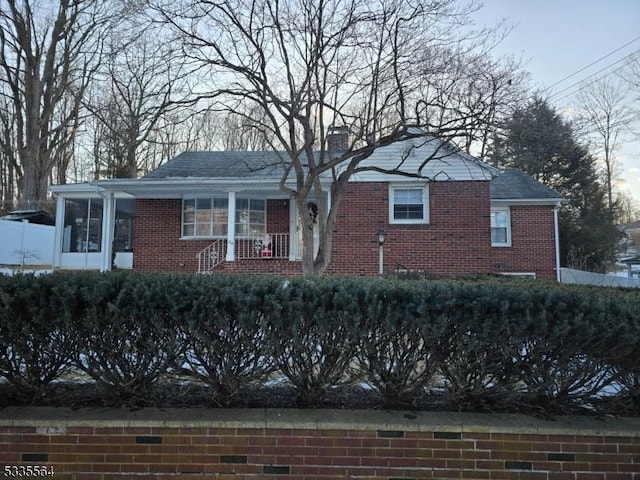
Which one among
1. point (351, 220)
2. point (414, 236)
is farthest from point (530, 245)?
point (351, 220)

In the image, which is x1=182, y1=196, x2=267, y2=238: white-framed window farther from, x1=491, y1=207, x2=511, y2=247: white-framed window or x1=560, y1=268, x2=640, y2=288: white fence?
x1=560, y1=268, x2=640, y2=288: white fence

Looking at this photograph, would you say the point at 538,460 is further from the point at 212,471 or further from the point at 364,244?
the point at 364,244

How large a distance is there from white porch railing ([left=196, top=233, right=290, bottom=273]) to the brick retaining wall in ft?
32.7

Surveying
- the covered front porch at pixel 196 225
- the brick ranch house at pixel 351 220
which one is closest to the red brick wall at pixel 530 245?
the brick ranch house at pixel 351 220

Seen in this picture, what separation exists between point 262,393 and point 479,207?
440 inches

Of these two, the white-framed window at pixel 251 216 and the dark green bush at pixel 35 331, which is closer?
the dark green bush at pixel 35 331

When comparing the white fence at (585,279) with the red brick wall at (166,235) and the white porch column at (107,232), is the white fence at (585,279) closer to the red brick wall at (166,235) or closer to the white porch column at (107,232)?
the red brick wall at (166,235)

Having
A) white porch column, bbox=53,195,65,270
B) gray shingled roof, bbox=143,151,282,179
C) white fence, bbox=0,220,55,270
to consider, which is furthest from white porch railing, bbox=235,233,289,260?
white fence, bbox=0,220,55,270

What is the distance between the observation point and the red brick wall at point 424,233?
40.8 ft

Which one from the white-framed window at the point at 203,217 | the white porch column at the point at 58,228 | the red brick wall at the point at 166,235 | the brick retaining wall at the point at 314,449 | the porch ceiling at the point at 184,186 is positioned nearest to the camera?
the brick retaining wall at the point at 314,449

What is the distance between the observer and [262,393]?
9.75 feet

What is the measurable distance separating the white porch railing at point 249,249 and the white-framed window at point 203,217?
0.59 metres

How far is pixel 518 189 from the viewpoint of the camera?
15.4 m

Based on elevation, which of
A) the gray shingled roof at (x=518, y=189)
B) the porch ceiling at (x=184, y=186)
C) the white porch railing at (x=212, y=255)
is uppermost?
the gray shingled roof at (x=518, y=189)
